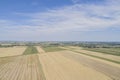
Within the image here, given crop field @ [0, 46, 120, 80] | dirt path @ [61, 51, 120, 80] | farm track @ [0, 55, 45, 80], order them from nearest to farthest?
farm track @ [0, 55, 45, 80] < crop field @ [0, 46, 120, 80] < dirt path @ [61, 51, 120, 80]

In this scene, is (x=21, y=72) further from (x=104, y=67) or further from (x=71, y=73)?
(x=104, y=67)

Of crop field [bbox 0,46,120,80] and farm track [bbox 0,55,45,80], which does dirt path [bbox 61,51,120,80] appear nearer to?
crop field [bbox 0,46,120,80]

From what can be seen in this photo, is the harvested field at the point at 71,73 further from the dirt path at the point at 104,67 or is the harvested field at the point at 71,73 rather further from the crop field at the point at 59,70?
the dirt path at the point at 104,67

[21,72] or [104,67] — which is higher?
[21,72]

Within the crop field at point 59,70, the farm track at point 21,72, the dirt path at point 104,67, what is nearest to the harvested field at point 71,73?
the crop field at point 59,70

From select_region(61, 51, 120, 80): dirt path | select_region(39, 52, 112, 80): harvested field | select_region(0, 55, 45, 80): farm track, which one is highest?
select_region(0, 55, 45, 80): farm track

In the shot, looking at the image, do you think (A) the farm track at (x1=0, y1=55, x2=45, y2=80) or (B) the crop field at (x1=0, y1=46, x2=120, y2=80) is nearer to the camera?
(A) the farm track at (x1=0, y1=55, x2=45, y2=80)

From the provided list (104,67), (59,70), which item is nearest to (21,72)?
(59,70)

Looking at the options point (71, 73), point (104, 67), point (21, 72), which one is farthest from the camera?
point (104, 67)

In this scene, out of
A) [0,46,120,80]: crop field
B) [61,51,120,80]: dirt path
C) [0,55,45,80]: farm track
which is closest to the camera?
[0,55,45,80]: farm track

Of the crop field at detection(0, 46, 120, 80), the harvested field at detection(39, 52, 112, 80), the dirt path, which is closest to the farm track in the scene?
the crop field at detection(0, 46, 120, 80)

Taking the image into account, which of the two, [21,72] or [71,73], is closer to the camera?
[71,73]
